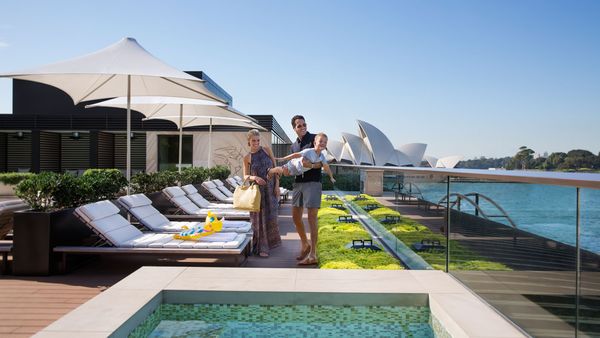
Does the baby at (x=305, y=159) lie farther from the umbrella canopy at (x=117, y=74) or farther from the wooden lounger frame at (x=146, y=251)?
the umbrella canopy at (x=117, y=74)

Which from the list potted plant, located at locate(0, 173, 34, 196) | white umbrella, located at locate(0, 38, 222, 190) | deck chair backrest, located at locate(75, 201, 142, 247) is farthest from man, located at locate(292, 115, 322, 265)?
potted plant, located at locate(0, 173, 34, 196)

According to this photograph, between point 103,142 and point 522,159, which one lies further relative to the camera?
point 522,159

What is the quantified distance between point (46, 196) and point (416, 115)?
132ft

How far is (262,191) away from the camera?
5.81 metres

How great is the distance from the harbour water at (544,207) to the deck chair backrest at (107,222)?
3.29 m

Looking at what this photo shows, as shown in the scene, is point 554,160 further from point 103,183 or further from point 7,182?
point 103,183

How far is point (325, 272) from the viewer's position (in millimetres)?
3891

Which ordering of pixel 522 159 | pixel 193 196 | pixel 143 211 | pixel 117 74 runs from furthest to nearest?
pixel 522 159 < pixel 193 196 < pixel 143 211 < pixel 117 74

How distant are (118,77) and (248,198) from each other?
3474 mm

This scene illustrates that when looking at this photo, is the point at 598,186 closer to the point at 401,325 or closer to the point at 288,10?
the point at 401,325

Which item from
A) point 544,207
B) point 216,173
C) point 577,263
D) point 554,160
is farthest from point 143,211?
point 554,160

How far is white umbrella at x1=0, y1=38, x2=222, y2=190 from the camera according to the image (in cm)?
536

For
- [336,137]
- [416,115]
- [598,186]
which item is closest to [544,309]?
[598,186]

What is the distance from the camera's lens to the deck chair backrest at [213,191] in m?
9.46
